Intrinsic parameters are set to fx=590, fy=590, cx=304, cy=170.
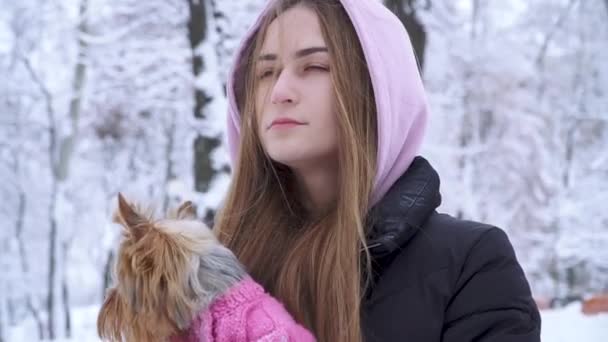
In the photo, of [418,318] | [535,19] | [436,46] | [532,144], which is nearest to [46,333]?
[436,46]

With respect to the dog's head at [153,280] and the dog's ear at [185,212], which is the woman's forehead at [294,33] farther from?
the dog's head at [153,280]

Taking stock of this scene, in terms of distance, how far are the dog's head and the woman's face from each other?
0.38 m

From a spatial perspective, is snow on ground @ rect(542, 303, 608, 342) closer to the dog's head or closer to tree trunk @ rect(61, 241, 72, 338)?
the dog's head

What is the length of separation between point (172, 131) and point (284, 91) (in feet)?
Answer: 29.9

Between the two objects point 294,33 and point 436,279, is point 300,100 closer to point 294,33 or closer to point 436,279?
point 294,33

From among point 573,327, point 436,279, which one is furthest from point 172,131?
point 436,279

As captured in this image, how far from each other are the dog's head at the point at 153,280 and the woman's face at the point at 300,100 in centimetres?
38

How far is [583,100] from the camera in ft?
36.9

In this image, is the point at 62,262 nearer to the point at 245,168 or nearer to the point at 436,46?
the point at 436,46

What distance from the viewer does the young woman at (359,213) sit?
1378mm

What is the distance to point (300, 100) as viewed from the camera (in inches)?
62.2

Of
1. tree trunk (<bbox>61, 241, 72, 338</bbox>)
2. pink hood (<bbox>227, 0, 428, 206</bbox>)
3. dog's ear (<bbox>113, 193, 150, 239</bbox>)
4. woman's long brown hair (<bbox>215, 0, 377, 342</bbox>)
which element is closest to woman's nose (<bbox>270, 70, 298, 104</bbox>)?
woman's long brown hair (<bbox>215, 0, 377, 342</bbox>)

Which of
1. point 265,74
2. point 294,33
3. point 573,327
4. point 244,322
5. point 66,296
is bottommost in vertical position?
point 66,296

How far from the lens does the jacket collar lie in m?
1.46
